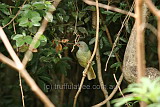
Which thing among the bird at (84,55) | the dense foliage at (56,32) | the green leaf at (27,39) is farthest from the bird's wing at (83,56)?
the green leaf at (27,39)

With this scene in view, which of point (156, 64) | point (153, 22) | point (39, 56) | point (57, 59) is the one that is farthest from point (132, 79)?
point (156, 64)

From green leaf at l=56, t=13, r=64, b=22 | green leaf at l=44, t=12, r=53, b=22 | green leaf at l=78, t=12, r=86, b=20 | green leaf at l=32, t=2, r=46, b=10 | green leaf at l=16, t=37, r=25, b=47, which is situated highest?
green leaf at l=32, t=2, r=46, b=10

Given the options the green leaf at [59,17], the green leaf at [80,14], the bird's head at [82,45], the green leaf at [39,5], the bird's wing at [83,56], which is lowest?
the bird's wing at [83,56]

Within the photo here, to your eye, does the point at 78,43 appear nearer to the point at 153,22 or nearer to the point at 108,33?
the point at 108,33

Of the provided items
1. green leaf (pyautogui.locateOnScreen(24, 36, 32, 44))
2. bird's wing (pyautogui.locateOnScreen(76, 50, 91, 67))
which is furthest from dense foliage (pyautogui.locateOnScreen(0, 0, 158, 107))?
bird's wing (pyautogui.locateOnScreen(76, 50, 91, 67))

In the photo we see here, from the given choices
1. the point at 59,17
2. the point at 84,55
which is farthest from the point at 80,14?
the point at 84,55

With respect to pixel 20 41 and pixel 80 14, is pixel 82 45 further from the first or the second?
pixel 20 41

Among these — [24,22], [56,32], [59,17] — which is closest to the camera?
[24,22]

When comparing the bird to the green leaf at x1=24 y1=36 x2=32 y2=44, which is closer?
the green leaf at x1=24 y1=36 x2=32 y2=44

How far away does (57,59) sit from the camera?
296 centimetres

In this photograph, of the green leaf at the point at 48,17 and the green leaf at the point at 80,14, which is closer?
the green leaf at the point at 48,17

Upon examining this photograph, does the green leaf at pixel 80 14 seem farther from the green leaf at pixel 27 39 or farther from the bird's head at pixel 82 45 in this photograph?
the green leaf at pixel 27 39

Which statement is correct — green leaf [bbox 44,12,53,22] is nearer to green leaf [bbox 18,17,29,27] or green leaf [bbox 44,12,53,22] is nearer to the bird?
green leaf [bbox 18,17,29,27]

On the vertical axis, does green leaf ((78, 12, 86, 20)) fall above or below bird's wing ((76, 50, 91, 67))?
above
